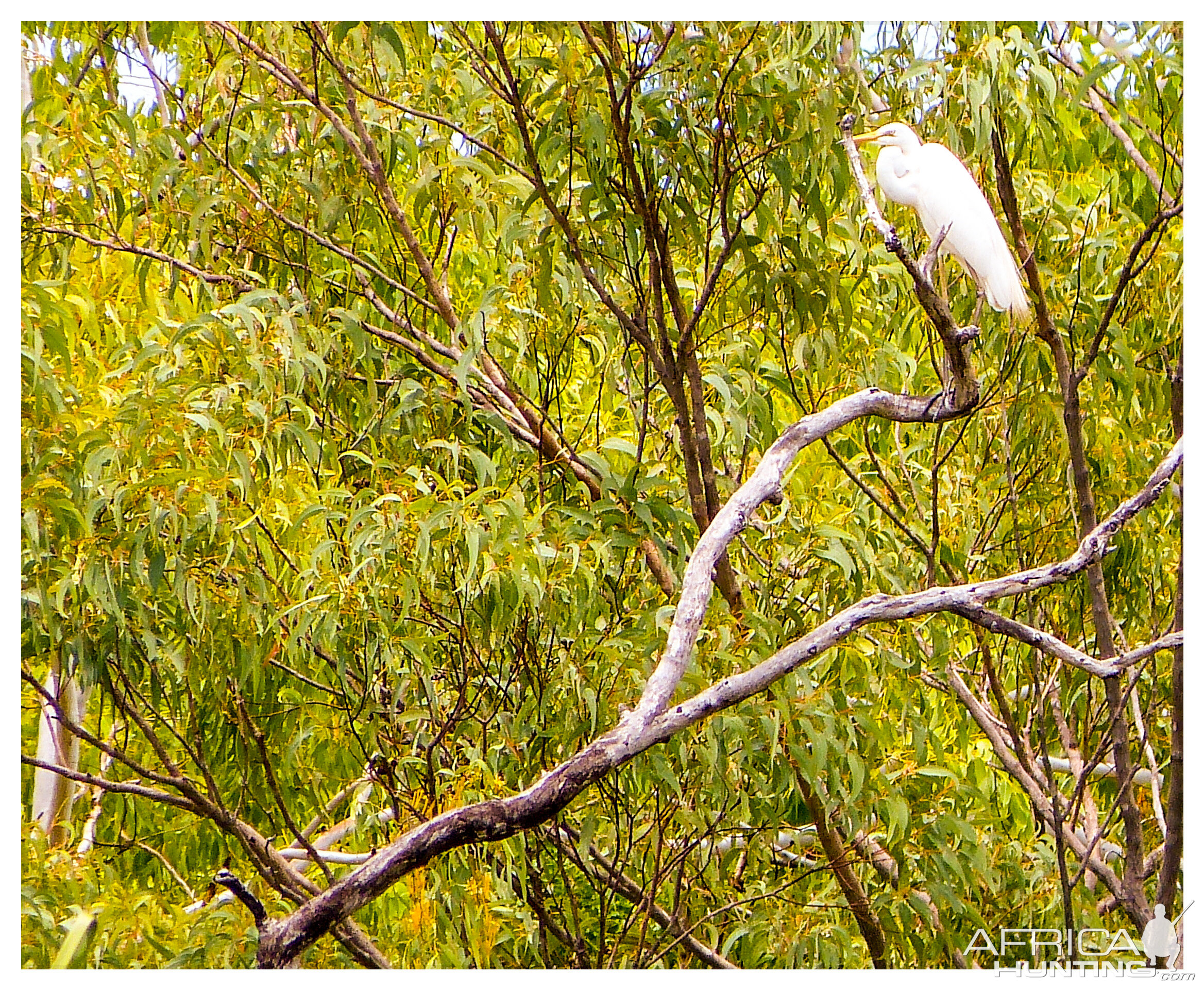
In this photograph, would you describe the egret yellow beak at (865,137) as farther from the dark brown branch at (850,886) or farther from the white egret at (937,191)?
the dark brown branch at (850,886)

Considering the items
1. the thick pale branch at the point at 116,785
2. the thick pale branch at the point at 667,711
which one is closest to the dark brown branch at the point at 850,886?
the thick pale branch at the point at 667,711

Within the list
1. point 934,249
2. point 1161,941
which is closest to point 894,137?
point 934,249

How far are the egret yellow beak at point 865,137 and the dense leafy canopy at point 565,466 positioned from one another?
28mm

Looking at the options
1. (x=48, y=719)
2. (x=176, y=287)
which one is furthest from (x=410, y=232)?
(x=48, y=719)

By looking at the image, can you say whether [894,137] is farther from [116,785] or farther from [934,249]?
[116,785]

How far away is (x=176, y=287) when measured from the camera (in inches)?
70.6

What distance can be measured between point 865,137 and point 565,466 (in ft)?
2.09

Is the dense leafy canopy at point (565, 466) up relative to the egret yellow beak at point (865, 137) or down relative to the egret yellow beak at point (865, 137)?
down

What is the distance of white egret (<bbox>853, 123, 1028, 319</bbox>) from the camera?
1.70 meters

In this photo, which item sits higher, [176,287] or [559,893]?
[176,287]

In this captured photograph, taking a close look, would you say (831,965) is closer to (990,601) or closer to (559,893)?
(559,893)

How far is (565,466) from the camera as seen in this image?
1.85 metres

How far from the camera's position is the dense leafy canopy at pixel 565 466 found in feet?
5.58

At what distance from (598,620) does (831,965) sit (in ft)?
1.98
